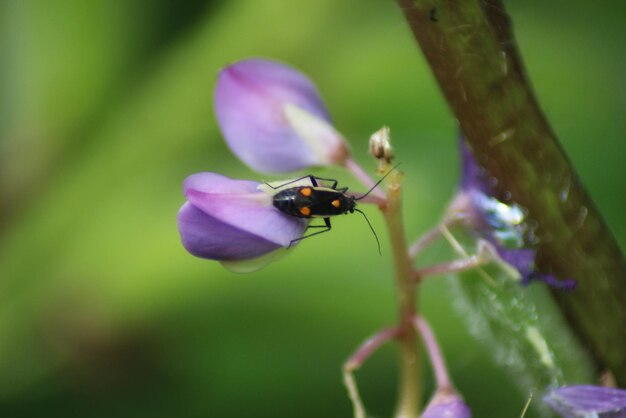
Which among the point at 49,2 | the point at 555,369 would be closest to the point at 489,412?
the point at 555,369

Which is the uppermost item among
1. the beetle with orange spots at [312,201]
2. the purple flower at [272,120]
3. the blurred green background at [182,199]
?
the purple flower at [272,120]

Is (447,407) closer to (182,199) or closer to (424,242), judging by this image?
(424,242)

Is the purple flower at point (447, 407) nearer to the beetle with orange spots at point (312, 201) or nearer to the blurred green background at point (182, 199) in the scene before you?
the beetle with orange spots at point (312, 201)

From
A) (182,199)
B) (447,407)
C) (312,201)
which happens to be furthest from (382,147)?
(182,199)

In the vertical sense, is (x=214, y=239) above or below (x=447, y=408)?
above

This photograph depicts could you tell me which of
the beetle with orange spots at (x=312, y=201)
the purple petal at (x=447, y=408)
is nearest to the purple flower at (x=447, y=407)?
the purple petal at (x=447, y=408)

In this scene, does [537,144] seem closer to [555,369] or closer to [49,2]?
[555,369]

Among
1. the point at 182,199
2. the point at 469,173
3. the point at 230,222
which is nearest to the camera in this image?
the point at 230,222
